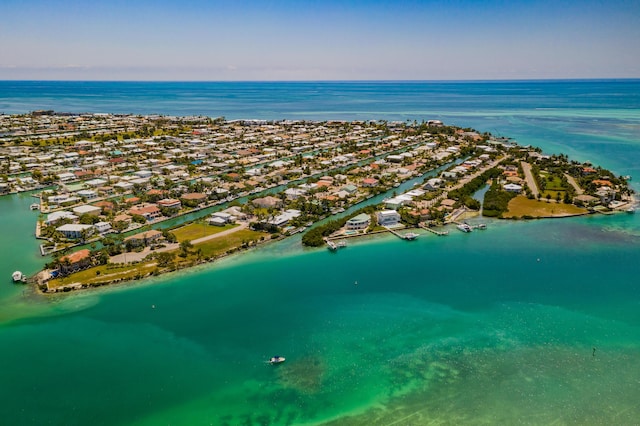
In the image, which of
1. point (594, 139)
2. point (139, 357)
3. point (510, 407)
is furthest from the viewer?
point (594, 139)

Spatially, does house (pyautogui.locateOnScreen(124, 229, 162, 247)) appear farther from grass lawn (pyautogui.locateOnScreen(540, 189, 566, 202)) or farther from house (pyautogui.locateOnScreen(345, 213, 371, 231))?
grass lawn (pyautogui.locateOnScreen(540, 189, 566, 202))

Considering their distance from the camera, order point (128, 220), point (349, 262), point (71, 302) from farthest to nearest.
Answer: point (128, 220)
point (349, 262)
point (71, 302)

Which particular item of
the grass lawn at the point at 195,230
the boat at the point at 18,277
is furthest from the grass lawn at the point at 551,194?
the boat at the point at 18,277

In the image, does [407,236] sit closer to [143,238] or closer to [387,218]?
[387,218]

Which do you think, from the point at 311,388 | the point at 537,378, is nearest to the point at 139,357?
the point at 311,388

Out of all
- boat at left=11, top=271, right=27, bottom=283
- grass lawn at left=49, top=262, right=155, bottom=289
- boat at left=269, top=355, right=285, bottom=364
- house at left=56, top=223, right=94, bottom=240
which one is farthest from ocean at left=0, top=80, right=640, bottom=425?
house at left=56, top=223, right=94, bottom=240

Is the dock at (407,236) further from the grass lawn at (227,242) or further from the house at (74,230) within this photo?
the house at (74,230)

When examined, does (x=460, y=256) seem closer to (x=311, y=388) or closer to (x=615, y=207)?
(x=311, y=388)
